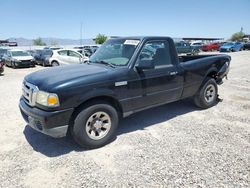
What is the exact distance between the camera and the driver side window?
4.59 meters

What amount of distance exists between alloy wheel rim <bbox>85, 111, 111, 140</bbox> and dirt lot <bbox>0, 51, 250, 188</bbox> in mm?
256

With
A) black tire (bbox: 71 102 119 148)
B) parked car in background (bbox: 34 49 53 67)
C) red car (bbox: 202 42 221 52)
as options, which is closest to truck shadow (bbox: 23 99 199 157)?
black tire (bbox: 71 102 119 148)

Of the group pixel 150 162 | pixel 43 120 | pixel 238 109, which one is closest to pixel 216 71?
pixel 238 109

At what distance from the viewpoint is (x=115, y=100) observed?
13.6 feet

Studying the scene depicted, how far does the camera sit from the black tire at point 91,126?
12.2 ft

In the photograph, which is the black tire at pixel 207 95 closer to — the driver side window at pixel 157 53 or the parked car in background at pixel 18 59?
the driver side window at pixel 157 53

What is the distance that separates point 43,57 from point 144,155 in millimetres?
16646

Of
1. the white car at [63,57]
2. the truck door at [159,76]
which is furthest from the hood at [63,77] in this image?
the white car at [63,57]

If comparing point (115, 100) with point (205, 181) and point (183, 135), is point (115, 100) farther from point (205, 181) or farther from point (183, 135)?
point (205, 181)

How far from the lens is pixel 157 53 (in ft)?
15.8

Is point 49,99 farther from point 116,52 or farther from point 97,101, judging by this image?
point 116,52

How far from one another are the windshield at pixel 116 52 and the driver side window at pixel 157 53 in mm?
246

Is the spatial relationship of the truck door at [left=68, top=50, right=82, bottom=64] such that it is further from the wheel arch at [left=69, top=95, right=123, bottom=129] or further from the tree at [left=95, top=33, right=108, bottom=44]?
the tree at [left=95, top=33, right=108, bottom=44]

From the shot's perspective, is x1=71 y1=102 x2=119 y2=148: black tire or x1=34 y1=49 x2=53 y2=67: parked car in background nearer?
x1=71 y1=102 x2=119 y2=148: black tire
